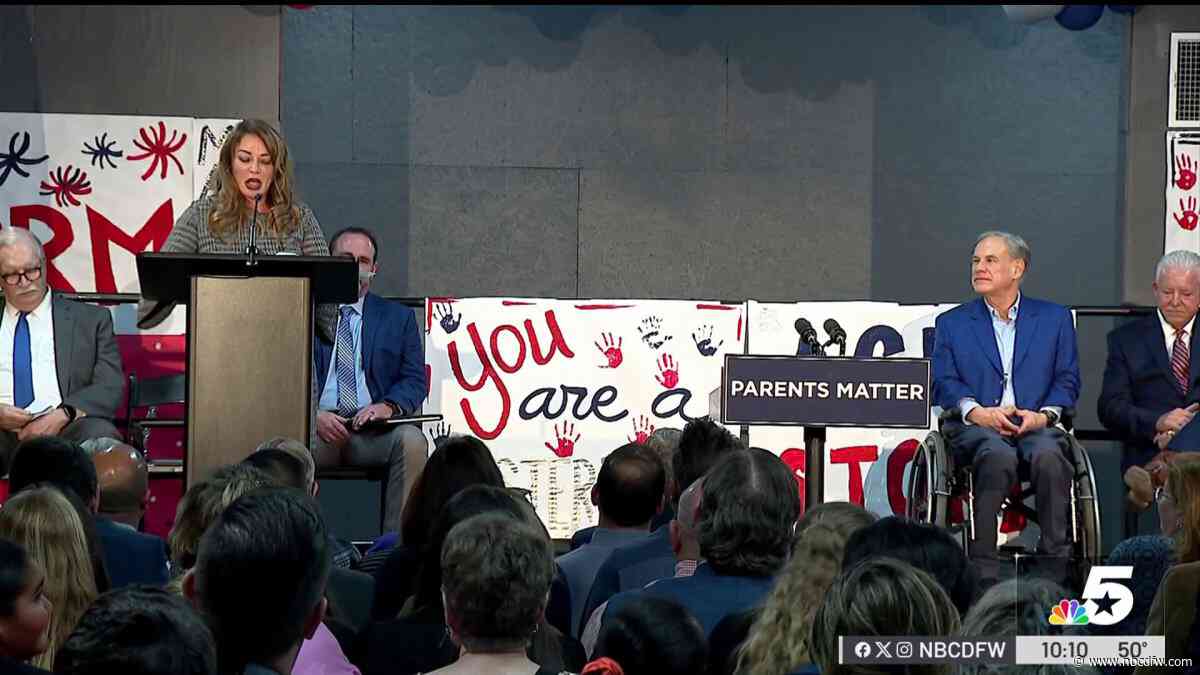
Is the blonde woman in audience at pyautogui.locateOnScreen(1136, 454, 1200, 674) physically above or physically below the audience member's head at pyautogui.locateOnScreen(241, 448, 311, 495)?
below

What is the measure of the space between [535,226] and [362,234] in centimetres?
165

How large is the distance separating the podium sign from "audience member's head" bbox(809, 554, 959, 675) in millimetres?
3542

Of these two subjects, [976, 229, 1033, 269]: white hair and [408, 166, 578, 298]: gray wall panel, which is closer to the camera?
[976, 229, 1033, 269]: white hair

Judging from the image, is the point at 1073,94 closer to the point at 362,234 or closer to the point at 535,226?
the point at 535,226

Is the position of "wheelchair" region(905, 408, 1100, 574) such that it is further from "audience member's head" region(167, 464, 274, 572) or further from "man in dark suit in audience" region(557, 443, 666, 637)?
"audience member's head" region(167, 464, 274, 572)

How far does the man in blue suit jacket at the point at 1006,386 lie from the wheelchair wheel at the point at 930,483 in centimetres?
14

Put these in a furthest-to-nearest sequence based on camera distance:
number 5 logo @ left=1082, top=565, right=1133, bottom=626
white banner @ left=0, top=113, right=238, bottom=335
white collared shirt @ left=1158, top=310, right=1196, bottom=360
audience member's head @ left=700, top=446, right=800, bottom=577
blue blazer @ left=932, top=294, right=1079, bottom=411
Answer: white banner @ left=0, top=113, right=238, bottom=335
white collared shirt @ left=1158, top=310, right=1196, bottom=360
blue blazer @ left=932, top=294, right=1079, bottom=411
audience member's head @ left=700, top=446, right=800, bottom=577
number 5 logo @ left=1082, top=565, right=1133, bottom=626

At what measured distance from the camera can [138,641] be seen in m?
2.01

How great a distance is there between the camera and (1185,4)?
317 inches

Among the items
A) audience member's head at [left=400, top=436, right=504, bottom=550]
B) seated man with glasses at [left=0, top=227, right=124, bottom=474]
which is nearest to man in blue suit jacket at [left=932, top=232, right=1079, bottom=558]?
audience member's head at [left=400, top=436, right=504, bottom=550]

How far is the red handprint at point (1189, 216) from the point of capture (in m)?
7.88

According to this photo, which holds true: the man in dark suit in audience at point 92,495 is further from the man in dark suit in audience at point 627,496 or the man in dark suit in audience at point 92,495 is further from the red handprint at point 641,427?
the red handprint at point 641,427

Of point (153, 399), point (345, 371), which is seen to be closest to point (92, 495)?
point (345, 371)

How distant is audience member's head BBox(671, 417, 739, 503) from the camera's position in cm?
469
